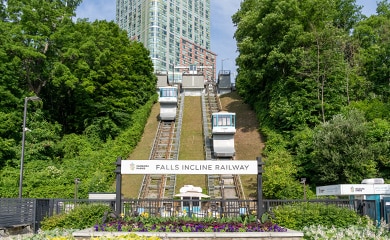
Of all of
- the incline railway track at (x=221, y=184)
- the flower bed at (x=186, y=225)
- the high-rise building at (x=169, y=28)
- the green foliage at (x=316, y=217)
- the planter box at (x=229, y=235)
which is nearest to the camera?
the planter box at (x=229, y=235)

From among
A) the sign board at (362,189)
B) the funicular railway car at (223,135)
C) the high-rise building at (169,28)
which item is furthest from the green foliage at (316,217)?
the high-rise building at (169,28)

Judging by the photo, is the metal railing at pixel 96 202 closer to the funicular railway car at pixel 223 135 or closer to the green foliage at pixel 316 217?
the green foliage at pixel 316 217

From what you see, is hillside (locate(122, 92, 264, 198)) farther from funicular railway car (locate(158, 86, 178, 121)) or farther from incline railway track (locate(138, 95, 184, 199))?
funicular railway car (locate(158, 86, 178, 121))

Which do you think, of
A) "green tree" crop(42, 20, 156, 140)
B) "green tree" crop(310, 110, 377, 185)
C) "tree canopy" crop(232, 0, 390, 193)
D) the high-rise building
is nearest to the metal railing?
"tree canopy" crop(232, 0, 390, 193)

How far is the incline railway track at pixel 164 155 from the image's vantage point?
29283 mm

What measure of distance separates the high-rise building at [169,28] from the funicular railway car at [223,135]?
266ft

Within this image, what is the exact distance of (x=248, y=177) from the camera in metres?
32.3

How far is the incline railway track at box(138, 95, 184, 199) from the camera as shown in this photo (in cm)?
2928

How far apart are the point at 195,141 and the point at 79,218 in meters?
26.4

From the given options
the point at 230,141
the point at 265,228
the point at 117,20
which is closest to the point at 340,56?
the point at 230,141

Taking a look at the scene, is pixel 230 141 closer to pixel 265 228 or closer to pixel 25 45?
pixel 25 45

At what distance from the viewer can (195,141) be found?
41.0 m

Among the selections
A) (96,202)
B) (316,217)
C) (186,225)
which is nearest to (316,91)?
(316,217)

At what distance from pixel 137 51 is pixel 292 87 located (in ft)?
79.1
